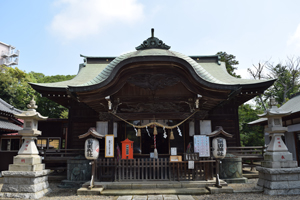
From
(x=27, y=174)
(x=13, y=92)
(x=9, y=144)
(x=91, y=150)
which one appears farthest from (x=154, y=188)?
(x=13, y=92)

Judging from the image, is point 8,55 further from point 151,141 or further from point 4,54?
point 151,141

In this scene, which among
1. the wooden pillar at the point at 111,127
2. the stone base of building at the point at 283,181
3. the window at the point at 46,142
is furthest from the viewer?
the window at the point at 46,142

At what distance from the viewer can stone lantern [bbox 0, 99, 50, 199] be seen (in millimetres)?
7380

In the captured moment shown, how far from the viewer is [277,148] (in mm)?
7734

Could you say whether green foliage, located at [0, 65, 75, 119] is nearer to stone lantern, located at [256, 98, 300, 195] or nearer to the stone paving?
the stone paving

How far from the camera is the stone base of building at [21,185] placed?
732 centimetres

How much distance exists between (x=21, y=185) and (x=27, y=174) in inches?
17.6

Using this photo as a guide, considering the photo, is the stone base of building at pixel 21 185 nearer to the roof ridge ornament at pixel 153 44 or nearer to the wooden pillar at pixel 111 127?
the wooden pillar at pixel 111 127

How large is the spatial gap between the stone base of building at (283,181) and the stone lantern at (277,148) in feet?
0.69

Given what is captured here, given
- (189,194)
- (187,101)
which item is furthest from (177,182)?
(187,101)

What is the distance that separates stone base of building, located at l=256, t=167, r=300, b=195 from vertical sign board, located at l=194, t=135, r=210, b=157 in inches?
86.5

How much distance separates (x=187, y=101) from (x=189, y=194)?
378 centimetres

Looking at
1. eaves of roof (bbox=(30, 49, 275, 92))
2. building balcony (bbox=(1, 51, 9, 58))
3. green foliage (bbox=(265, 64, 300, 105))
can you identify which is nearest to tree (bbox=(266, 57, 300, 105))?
green foliage (bbox=(265, 64, 300, 105))

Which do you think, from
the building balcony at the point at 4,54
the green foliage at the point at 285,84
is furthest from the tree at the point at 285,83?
the building balcony at the point at 4,54
